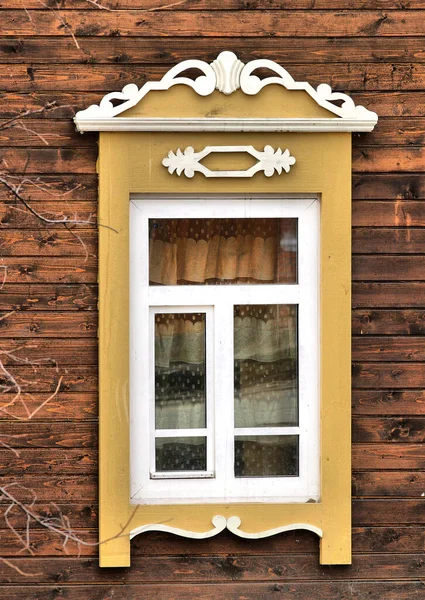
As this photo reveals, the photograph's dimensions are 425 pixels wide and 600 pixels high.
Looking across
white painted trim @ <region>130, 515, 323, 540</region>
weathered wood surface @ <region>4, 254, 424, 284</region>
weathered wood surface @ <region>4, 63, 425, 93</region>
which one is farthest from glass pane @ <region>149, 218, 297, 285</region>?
white painted trim @ <region>130, 515, 323, 540</region>

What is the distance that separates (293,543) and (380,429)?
68 cm

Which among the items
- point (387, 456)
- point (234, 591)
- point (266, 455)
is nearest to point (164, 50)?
point (266, 455)

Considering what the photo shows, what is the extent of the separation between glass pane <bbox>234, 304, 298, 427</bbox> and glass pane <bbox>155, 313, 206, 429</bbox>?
188 millimetres

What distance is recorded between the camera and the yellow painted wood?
11.4ft

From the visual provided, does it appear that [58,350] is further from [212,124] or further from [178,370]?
[212,124]

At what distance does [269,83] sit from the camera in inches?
138

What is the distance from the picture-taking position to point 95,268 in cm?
352

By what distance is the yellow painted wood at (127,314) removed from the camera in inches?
136

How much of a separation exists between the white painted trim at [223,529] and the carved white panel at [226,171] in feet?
5.26

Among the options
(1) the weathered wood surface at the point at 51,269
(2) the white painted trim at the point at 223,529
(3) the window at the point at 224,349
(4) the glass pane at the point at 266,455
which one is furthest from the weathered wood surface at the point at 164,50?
(2) the white painted trim at the point at 223,529

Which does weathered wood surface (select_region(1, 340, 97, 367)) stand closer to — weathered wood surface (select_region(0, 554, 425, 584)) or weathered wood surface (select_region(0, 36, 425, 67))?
weathered wood surface (select_region(0, 554, 425, 584))

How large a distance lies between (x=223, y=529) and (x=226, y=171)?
167cm

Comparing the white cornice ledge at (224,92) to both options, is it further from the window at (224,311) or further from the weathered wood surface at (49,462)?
the weathered wood surface at (49,462)

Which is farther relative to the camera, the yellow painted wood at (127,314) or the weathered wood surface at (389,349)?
the weathered wood surface at (389,349)
